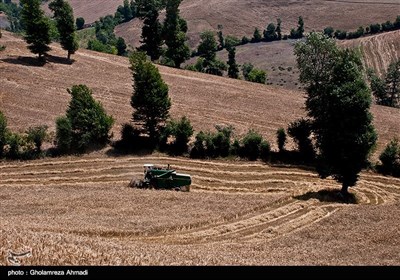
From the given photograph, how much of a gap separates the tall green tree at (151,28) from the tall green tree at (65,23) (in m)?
22.2

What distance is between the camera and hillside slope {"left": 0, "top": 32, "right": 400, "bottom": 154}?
268 ft

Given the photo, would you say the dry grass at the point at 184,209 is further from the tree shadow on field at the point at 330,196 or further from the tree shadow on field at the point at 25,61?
the tree shadow on field at the point at 25,61

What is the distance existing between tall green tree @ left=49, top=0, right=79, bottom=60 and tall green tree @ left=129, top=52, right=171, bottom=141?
36.7 metres

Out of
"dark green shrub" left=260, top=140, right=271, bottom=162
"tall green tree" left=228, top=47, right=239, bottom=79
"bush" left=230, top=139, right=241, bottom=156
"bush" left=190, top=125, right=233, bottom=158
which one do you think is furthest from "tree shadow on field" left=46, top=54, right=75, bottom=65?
"dark green shrub" left=260, top=140, right=271, bottom=162

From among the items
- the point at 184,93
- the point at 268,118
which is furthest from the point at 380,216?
the point at 184,93

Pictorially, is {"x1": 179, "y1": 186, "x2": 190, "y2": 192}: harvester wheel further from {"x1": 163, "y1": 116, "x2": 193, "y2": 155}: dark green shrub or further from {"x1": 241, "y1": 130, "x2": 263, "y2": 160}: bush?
{"x1": 241, "y1": 130, "x2": 263, "y2": 160}: bush

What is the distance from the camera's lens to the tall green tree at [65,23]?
99.5m

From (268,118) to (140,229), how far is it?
54.3 metres

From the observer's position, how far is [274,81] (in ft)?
625

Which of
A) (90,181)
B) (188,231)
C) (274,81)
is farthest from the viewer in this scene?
(274,81)

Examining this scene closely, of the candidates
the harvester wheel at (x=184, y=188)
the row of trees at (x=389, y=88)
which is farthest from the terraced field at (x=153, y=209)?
the row of trees at (x=389, y=88)

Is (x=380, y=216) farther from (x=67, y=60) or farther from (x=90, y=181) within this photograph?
(x=67, y=60)

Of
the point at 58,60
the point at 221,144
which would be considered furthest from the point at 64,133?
the point at 58,60

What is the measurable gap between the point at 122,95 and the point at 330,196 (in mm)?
51620
